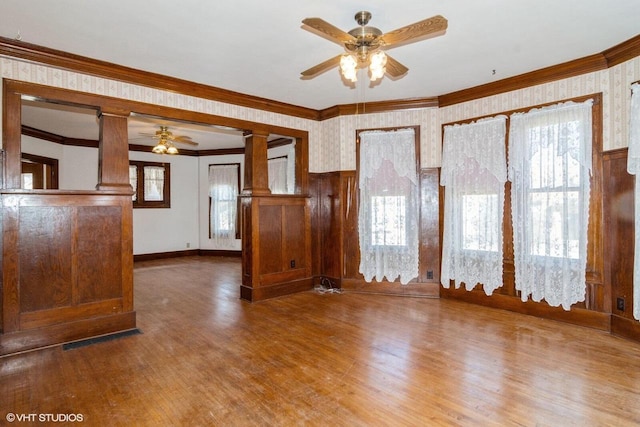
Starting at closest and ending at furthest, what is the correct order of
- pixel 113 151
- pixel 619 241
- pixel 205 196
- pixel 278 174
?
pixel 619 241, pixel 113 151, pixel 278 174, pixel 205 196

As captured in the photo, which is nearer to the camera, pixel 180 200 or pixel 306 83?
pixel 306 83

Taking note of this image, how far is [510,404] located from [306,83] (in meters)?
3.86

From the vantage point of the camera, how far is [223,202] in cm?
900

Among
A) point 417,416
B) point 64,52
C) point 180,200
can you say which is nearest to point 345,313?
point 417,416

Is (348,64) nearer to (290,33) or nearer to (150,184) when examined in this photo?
(290,33)

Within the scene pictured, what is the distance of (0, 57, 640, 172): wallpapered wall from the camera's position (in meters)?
3.41

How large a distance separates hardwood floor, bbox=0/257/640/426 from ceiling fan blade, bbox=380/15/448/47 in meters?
2.57

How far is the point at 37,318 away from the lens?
3.28 metres

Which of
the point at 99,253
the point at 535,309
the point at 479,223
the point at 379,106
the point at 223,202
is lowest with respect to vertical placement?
the point at 535,309

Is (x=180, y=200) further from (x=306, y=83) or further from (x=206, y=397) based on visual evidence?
(x=206, y=397)

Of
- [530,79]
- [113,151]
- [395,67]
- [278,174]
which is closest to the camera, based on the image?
[395,67]

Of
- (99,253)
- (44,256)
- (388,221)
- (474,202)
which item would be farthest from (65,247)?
(474,202)

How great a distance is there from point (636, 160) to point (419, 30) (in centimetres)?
257

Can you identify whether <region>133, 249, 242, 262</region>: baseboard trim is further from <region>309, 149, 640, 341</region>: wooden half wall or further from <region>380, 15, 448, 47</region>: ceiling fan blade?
<region>380, 15, 448, 47</region>: ceiling fan blade
